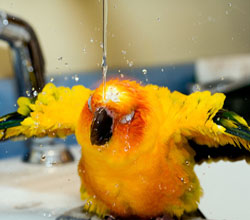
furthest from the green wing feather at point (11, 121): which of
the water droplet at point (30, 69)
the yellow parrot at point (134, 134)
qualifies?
the water droplet at point (30, 69)

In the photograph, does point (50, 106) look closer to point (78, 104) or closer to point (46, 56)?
point (78, 104)

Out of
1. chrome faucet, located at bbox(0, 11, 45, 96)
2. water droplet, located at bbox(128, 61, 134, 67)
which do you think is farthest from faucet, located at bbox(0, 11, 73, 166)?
water droplet, located at bbox(128, 61, 134, 67)

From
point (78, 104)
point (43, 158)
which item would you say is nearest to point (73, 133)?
point (78, 104)

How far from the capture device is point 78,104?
0.31 m

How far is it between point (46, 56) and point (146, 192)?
9.3 inches

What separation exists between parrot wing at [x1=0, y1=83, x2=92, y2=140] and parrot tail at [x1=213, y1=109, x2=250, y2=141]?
0.37ft

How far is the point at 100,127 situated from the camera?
0.25 metres

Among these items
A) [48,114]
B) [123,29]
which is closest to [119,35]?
[123,29]

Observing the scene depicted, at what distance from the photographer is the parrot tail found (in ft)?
0.92

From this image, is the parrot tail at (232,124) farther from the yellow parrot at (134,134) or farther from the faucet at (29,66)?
the faucet at (29,66)

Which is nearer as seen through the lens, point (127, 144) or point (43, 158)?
point (127, 144)

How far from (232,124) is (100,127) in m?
0.11

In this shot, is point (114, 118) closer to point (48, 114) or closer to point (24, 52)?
point (48, 114)

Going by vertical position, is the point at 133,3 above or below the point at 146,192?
above
